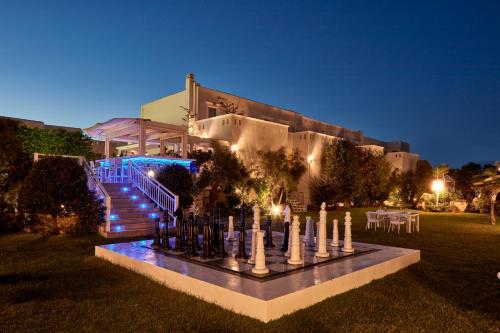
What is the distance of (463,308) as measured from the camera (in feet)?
14.0

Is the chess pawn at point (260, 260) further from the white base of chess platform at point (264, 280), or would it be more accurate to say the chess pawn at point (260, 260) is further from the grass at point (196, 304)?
the grass at point (196, 304)

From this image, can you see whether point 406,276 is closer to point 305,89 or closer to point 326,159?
point 326,159

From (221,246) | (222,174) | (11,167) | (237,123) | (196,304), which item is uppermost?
(237,123)

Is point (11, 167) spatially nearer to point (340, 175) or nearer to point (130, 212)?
point (130, 212)

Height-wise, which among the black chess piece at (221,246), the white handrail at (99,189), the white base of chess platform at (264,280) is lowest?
the white base of chess platform at (264,280)

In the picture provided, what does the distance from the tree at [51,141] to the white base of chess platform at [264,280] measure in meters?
9.73

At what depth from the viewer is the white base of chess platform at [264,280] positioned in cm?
383

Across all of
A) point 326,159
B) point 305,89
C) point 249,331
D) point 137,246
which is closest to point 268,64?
point 305,89

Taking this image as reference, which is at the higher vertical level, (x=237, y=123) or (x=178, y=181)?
(x=237, y=123)

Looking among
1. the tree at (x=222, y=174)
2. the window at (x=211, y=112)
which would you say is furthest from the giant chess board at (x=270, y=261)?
the window at (x=211, y=112)

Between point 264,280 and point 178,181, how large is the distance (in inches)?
325

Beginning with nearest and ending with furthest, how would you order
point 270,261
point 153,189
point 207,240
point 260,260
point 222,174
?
point 260,260 < point 270,261 < point 207,240 < point 153,189 < point 222,174

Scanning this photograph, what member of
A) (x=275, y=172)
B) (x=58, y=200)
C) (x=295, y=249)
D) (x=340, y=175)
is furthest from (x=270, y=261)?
(x=340, y=175)

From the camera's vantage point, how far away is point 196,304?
4133mm
